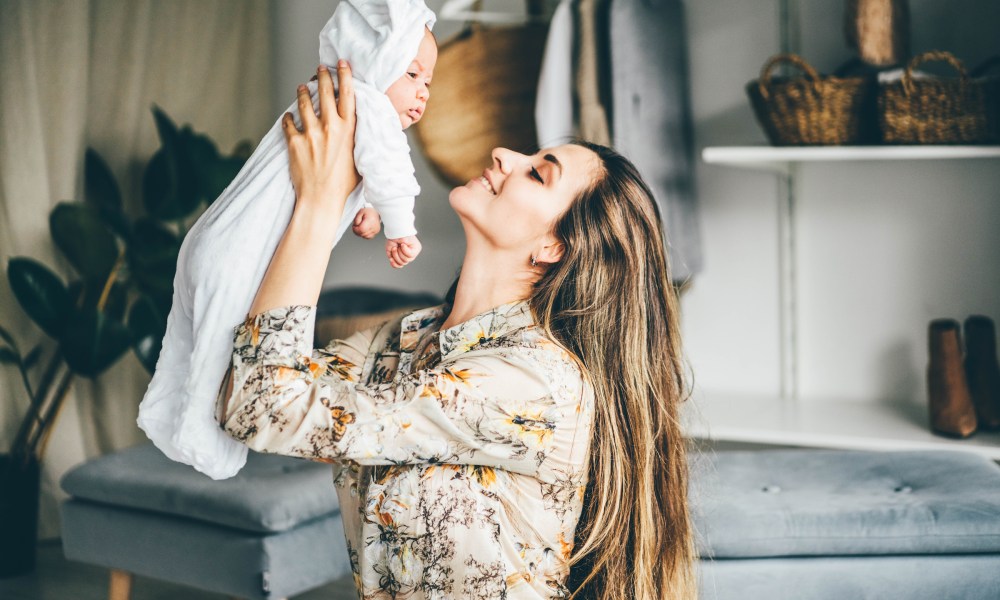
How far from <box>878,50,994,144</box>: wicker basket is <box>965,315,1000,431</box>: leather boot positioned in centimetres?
45

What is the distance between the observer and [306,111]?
960 mm

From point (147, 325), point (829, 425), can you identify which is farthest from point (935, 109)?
point (147, 325)

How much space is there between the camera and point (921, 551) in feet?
5.12

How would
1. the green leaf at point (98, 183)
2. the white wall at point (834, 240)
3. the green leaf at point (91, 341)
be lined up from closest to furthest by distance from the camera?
the white wall at point (834, 240) → the green leaf at point (91, 341) → the green leaf at point (98, 183)

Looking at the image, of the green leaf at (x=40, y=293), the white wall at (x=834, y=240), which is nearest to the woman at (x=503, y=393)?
the white wall at (x=834, y=240)

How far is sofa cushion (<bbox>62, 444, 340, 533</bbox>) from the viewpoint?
2.01 m

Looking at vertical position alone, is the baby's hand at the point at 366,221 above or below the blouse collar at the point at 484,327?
above

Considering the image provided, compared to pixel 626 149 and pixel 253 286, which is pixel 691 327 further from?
pixel 253 286

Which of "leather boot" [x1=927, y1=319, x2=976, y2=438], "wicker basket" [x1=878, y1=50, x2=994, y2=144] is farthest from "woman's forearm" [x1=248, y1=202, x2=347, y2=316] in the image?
"leather boot" [x1=927, y1=319, x2=976, y2=438]

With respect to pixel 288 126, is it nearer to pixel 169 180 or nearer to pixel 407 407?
pixel 407 407

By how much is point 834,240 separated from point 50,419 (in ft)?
7.67

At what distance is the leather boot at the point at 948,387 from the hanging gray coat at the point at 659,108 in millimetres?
612

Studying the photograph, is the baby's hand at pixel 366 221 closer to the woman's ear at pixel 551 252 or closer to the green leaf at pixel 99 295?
the woman's ear at pixel 551 252

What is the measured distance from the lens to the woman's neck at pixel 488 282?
48.2 inches
